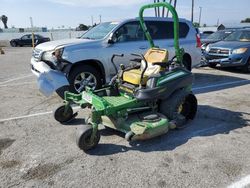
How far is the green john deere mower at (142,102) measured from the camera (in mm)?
4184

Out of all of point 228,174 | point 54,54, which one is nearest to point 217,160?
point 228,174

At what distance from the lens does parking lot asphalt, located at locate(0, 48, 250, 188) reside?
3459 mm

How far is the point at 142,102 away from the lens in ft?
15.5

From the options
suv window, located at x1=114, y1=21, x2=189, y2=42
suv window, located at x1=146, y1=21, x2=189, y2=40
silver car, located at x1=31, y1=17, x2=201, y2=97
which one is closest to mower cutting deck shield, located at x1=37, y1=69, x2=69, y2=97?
silver car, located at x1=31, y1=17, x2=201, y2=97

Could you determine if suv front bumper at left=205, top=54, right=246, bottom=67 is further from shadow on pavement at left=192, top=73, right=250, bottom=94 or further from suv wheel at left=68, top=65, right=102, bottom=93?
suv wheel at left=68, top=65, right=102, bottom=93

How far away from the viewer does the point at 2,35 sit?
48.5 metres

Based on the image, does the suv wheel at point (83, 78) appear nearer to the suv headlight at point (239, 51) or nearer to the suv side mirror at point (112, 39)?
the suv side mirror at point (112, 39)

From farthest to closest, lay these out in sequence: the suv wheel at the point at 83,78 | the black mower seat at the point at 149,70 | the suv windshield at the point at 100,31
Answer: the suv windshield at the point at 100,31 → the suv wheel at the point at 83,78 → the black mower seat at the point at 149,70

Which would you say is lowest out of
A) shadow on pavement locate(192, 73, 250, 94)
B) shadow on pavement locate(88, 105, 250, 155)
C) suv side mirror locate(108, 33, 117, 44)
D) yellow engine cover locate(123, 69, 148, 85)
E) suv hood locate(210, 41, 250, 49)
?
shadow on pavement locate(192, 73, 250, 94)

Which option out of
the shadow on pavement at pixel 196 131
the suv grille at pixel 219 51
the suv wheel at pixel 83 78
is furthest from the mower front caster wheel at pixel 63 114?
the suv grille at pixel 219 51

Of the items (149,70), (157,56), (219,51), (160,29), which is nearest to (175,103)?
(149,70)

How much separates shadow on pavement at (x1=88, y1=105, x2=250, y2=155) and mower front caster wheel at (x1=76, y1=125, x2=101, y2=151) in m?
0.10

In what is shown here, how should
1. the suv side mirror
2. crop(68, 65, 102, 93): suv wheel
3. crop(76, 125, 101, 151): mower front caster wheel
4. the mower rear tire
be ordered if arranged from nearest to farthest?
crop(76, 125, 101, 151): mower front caster wheel → the mower rear tire → crop(68, 65, 102, 93): suv wheel → the suv side mirror

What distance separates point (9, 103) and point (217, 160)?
15.7 ft
